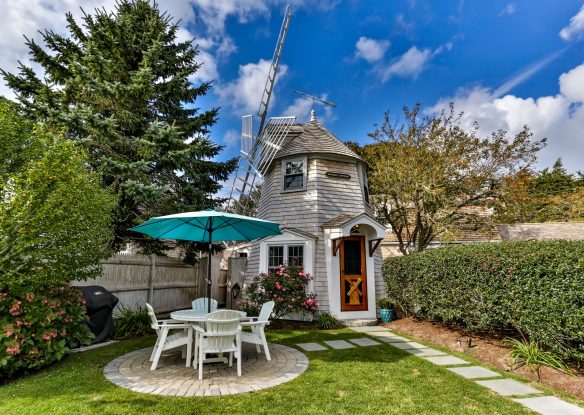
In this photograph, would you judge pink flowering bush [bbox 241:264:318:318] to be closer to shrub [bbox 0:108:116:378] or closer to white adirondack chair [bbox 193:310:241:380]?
white adirondack chair [bbox 193:310:241:380]

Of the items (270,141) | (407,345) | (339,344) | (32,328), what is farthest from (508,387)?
(270,141)

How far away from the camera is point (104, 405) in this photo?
3396 mm

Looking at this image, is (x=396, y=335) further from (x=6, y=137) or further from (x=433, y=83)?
(x=433, y=83)

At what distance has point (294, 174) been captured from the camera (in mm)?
10914

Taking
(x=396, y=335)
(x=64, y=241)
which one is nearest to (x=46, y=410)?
(x=64, y=241)

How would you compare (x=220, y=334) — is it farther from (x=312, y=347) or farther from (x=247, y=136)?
(x=247, y=136)

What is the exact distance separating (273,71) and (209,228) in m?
8.67

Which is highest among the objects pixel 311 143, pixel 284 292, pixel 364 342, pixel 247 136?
pixel 247 136

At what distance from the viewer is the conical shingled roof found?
35.4 ft

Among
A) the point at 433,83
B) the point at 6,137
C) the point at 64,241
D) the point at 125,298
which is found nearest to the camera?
the point at 64,241

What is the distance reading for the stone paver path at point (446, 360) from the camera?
547cm

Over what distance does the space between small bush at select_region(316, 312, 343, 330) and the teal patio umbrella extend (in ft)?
13.1

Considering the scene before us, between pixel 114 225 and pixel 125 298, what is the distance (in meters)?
2.16

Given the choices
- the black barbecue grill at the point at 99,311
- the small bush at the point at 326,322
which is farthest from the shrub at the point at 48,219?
the small bush at the point at 326,322
